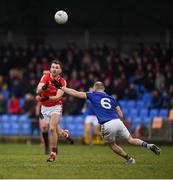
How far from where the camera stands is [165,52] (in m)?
33.8

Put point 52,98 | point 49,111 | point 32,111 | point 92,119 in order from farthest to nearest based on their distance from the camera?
point 32,111 < point 92,119 < point 49,111 < point 52,98

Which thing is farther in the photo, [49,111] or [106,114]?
[49,111]

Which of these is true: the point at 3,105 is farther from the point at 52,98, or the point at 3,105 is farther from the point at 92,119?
the point at 52,98

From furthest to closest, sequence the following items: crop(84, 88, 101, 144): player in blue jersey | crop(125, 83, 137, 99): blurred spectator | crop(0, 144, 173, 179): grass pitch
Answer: crop(125, 83, 137, 99): blurred spectator
crop(84, 88, 101, 144): player in blue jersey
crop(0, 144, 173, 179): grass pitch

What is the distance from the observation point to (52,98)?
17.0 meters

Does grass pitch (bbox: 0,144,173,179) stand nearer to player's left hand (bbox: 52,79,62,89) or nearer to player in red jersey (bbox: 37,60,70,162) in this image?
player in red jersey (bbox: 37,60,70,162)

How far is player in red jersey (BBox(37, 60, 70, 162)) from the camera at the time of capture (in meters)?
16.9

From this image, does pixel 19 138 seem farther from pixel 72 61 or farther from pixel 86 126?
Result: pixel 72 61

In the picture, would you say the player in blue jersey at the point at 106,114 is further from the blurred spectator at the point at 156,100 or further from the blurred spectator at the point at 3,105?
the blurred spectator at the point at 3,105

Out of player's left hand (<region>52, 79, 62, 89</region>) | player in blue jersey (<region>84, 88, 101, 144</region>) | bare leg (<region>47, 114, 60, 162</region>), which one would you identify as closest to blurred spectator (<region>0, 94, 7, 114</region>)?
player in blue jersey (<region>84, 88, 101, 144</region>)

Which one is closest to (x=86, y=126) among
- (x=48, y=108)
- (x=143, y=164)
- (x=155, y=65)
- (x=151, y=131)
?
(x=151, y=131)

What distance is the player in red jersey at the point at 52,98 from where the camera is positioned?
1689 cm

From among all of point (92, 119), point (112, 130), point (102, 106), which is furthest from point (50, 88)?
point (92, 119)

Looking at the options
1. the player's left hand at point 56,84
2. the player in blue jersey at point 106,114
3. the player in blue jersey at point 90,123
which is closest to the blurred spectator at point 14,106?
the player in blue jersey at point 90,123
